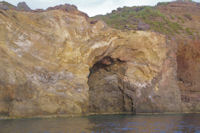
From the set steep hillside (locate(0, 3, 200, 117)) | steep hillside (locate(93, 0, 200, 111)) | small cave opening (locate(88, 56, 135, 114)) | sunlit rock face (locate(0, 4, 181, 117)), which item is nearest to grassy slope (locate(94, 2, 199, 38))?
steep hillside (locate(93, 0, 200, 111))

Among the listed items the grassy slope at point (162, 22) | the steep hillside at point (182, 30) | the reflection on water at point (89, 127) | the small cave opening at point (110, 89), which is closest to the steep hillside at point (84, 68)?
the small cave opening at point (110, 89)

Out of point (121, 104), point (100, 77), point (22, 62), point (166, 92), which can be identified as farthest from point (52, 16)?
point (166, 92)

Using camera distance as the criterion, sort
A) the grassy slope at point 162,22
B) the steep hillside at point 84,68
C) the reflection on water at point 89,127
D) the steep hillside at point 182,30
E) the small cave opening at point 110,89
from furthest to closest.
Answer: the grassy slope at point 162,22
the steep hillside at point 182,30
the small cave opening at point 110,89
the steep hillside at point 84,68
the reflection on water at point 89,127

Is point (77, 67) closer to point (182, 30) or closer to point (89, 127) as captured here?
point (89, 127)

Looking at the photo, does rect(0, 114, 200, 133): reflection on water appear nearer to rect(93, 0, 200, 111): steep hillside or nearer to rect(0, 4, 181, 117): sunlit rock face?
rect(0, 4, 181, 117): sunlit rock face

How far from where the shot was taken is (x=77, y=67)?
74.9 feet

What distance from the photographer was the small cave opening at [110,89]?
2473 cm

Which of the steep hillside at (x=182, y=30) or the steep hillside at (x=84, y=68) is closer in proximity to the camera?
the steep hillside at (x=84, y=68)

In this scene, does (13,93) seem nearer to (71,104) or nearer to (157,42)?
(71,104)

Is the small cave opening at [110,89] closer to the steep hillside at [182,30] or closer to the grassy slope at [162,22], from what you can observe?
the steep hillside at [182,30]

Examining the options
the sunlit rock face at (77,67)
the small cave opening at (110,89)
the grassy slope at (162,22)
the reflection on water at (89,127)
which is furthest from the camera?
the grassy slope at (162,22)

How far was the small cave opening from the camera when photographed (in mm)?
24734

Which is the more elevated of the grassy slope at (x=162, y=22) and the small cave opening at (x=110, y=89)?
the grassy slope at (x=162, y=22)

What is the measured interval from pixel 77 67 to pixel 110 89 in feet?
15.5
